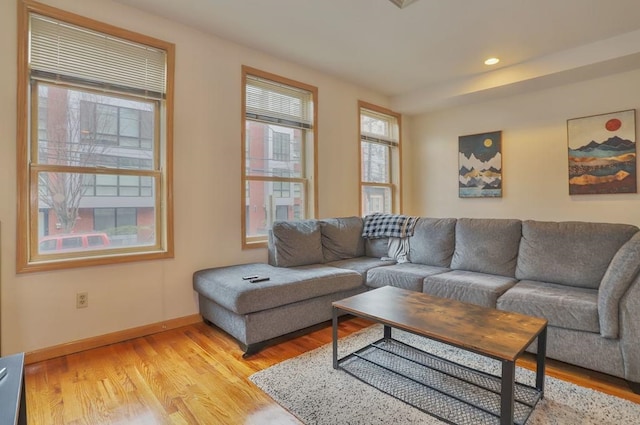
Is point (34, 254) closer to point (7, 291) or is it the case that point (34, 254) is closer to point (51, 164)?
point (7, 291)

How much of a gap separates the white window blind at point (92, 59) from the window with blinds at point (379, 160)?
2596mm

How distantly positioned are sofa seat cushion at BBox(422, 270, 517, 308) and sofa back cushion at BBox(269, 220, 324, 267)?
1112 mm

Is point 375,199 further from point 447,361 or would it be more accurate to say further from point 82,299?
→ point 82,299

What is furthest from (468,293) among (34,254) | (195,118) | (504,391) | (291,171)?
(34,254)

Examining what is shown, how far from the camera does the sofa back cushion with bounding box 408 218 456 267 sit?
3203 mm

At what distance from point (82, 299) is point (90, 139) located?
117 centimetres

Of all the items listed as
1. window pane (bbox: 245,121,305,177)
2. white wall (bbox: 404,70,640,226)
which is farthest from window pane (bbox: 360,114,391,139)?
window pane (bbox: 245,121,305,177)

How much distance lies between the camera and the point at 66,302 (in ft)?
7.61

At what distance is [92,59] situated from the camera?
243 cm

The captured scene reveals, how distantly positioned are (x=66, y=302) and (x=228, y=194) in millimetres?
1461

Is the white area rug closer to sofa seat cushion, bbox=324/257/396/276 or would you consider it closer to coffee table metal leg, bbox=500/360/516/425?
coffee table metal leg, bbox=500/360/516/425

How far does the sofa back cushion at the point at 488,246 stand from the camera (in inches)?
112

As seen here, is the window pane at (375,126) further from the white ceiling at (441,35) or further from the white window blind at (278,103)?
the white window blind at (278,103)

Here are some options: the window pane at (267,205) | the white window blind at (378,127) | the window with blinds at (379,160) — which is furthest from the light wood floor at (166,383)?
the white window blind at (378,127)
